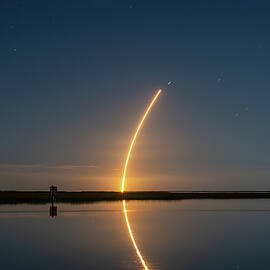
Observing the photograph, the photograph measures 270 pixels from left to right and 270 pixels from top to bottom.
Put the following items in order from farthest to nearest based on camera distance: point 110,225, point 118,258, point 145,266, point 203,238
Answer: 1. point 110,225
2. point 203,238
3. point 118,258
4. point 145,266

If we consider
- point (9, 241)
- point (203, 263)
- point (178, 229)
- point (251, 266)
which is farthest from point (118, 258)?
point (178, 229)

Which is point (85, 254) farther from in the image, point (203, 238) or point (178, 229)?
point (178, 229)

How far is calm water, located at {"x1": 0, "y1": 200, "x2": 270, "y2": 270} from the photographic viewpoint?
23.2 meters

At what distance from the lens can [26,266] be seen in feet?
73.7

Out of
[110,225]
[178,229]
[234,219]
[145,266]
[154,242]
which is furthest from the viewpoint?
[234,219]

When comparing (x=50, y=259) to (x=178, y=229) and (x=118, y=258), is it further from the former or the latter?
(x=178, y=229)

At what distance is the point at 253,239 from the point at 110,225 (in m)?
12.1

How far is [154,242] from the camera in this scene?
30422 mm

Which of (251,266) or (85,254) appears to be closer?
(251,266)

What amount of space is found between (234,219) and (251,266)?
78.9ft

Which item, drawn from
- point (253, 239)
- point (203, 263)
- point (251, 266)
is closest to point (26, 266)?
point (203, 263)

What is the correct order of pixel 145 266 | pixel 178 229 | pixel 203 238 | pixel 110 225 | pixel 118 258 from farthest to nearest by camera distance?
pixel 110 225, pixel 178 229, pixel 203 238, pixel 118 258, pixel 145 266

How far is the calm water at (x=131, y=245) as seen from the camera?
23164 mm

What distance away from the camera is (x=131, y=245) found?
95.4 ft
